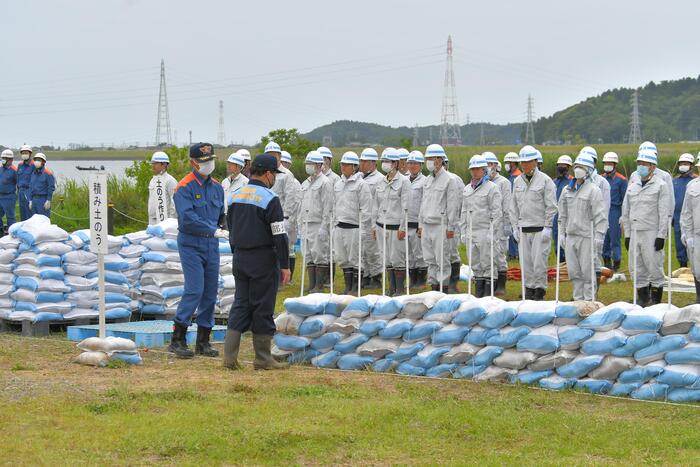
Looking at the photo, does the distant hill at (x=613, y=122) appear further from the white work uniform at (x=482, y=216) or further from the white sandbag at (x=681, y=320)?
the white sandbag at (x=681, y=320)

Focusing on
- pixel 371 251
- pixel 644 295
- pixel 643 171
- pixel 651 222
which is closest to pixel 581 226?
pixel 651 222

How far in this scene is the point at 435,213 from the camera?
15500 millimetres

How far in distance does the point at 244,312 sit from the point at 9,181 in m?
14.5

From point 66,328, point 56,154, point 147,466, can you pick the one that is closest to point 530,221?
point 66,328

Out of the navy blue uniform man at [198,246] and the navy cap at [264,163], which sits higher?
the navy cap at [264,163]

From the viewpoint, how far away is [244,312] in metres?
10.2

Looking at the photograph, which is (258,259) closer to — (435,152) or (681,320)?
(681,320)

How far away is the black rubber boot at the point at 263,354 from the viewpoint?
400 inches

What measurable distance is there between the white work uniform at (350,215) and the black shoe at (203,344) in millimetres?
5434

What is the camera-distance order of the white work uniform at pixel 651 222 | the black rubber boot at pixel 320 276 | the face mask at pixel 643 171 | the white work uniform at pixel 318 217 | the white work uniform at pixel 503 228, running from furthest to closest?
the white work uniform at pixel 318 217, the black rubber boot at pixel 320 276, the white work uniform at pixel 503 228, the face mask at pixel 643 171, the white work uniform at pixel 651 222

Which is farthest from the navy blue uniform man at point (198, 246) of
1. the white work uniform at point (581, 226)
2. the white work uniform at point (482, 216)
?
the white work uniform at point (482, 216)

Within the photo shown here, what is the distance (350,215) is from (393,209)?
2.11 feet

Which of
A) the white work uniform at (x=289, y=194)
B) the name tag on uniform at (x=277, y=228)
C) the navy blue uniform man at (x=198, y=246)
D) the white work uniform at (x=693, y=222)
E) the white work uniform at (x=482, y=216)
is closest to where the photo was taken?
the name tag on uniform at (x=277, y=228)

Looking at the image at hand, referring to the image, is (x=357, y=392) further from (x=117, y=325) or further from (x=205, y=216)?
(x=117, y=325)
